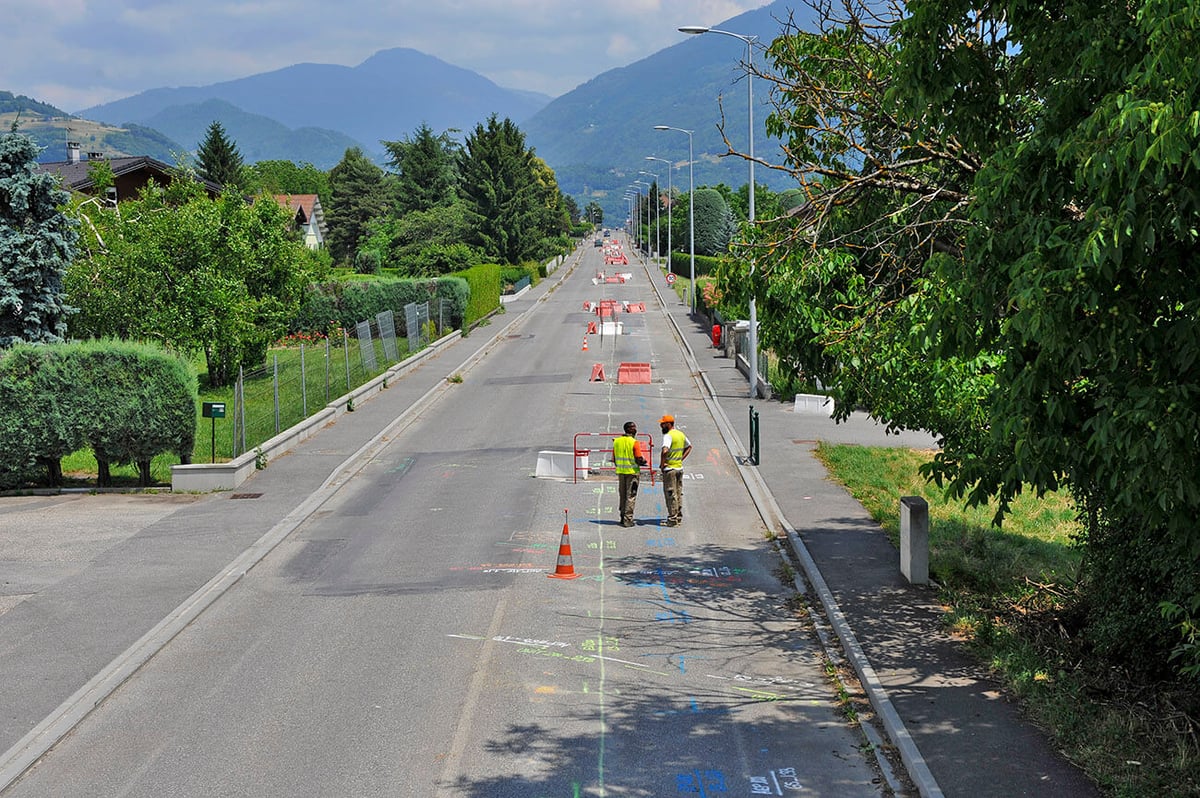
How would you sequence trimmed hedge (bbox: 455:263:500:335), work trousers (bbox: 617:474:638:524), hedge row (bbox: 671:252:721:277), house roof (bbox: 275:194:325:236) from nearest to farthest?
work trousers (bbox: 617:474:638:524), trimmed hedge (bbox: 455:263:500:335), hedge row (bbox: 671:252:721:277), house roof (bbox: 275:194:325:236)

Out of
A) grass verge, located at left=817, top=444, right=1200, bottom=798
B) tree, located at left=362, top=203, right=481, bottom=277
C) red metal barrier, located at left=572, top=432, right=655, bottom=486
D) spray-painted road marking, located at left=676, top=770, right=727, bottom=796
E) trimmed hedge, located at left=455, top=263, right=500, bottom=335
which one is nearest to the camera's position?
grass verge, located at left=817, top=444, right=1200, bottom=798

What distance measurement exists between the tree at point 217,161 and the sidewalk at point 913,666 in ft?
237

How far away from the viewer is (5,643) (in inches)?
523

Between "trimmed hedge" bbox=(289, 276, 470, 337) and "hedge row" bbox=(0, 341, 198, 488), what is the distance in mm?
31163

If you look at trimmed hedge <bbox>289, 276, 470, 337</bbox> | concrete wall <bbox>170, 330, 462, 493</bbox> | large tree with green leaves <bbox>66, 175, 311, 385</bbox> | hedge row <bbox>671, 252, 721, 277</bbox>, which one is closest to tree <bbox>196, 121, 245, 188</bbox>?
trimmed hedge <bbox>289, 276, 470, 337</bbox>

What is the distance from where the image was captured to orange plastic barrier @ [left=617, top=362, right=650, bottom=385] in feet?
124

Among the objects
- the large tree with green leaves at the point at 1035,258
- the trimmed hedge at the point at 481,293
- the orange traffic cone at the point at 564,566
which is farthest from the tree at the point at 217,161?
the large tree with green leaves at the point at 1035,258

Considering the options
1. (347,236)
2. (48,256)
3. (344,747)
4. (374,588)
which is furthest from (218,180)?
(344,747)

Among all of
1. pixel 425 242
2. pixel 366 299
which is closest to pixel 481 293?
pixel 366 299

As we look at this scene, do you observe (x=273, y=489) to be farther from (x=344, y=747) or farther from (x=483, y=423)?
(x=344, y=747)

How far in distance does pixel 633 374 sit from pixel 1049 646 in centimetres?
2706

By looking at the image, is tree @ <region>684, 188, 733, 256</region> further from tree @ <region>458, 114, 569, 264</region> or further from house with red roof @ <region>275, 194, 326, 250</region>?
house with red roof @ <region>275, 194, 326, 250</region>

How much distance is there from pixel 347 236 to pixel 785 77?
95.4m

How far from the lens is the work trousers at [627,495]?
1900 centimetres
